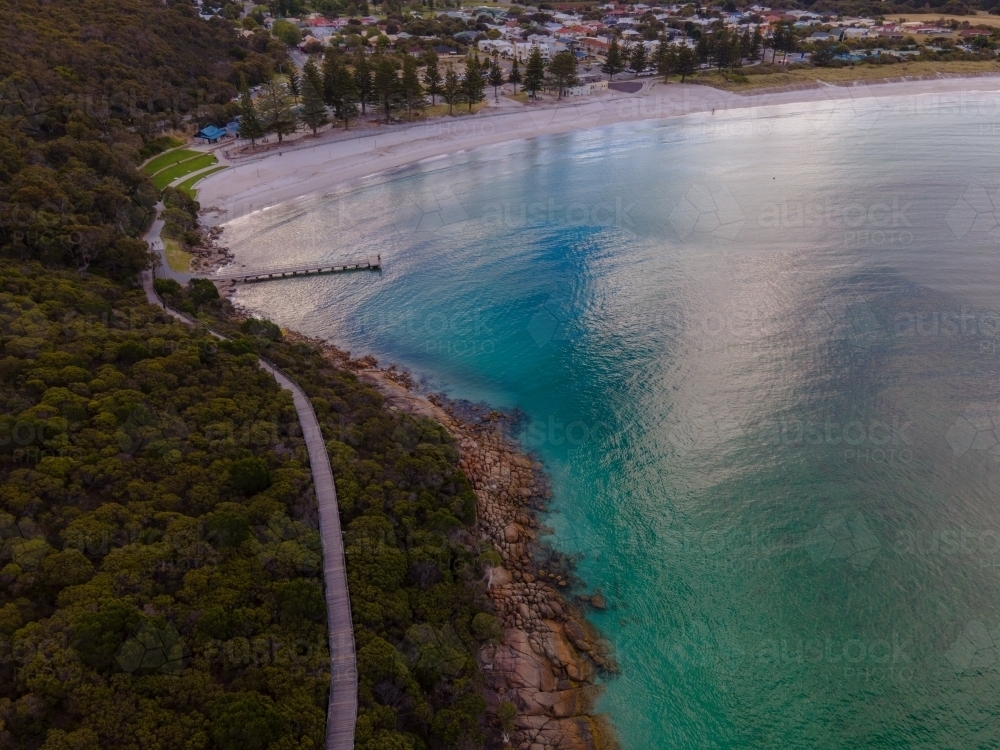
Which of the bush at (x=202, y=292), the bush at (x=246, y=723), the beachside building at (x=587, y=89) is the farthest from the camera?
the beachside building at (x=587, y=89)

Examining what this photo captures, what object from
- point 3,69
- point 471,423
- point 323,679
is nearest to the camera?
point 323,679

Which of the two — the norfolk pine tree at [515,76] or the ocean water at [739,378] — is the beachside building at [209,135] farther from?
the norfolk pine tree at [515,76]

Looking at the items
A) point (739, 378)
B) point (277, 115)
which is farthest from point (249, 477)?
point (277, 115)

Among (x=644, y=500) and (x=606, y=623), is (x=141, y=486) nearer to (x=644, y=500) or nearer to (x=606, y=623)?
(x=606, y=623)

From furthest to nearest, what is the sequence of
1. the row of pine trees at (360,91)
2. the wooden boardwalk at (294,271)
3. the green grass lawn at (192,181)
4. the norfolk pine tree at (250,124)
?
1. the row of pine trees at (360,91)
2. the norfolk pine tree at (250,124)
3. the green grass lawn at (192,181)
4. the wooden boardwalk at (294,271)

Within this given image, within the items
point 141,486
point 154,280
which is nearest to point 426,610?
point 141,486

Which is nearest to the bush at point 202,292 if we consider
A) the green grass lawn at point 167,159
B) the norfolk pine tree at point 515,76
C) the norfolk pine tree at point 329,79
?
the green grass lawn at point 167,159
